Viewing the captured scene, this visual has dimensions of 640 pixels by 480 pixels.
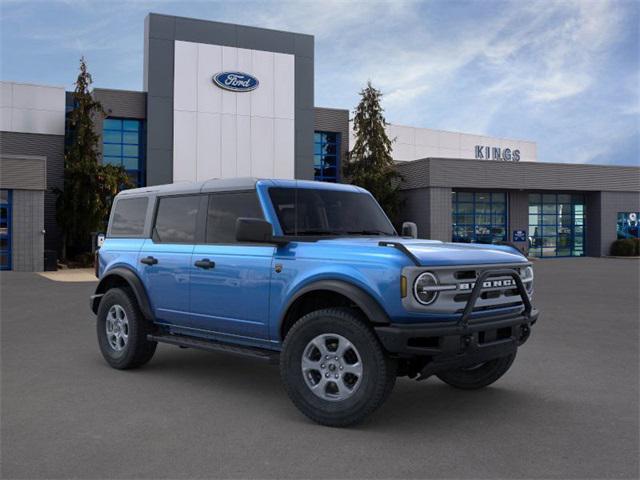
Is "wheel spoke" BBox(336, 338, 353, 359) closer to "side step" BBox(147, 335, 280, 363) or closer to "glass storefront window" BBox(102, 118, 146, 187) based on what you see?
"side step" BBox(147, 335, 280, 363)

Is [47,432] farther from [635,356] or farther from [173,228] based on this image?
[635,356]

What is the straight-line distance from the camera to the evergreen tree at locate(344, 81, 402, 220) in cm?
3412

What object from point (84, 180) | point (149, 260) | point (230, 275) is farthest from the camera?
point (84, 180)

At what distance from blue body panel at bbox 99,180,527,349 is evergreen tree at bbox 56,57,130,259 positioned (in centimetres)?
2245

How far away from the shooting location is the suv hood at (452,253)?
15.8ft

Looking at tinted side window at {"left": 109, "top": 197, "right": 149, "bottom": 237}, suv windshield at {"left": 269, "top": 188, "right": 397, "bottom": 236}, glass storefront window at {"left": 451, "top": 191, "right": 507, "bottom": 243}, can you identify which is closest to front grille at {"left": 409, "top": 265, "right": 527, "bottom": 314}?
suv windshield at {"left": 269, "top": 188, "right": 397, "bottom": 236}

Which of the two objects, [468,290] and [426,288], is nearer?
[426,288]

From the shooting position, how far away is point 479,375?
20.1ft

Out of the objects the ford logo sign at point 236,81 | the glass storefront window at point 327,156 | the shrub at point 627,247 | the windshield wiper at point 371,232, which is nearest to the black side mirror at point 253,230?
the windshield wiper at point 371,232

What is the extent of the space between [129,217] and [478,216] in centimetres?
3053

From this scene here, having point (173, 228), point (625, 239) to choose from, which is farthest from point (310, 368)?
point (625, 239)

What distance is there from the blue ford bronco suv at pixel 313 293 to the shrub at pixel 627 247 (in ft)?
110

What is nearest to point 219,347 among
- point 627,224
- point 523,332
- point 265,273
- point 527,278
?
point 265,273

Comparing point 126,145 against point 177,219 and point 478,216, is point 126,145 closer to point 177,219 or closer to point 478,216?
point 478,216
